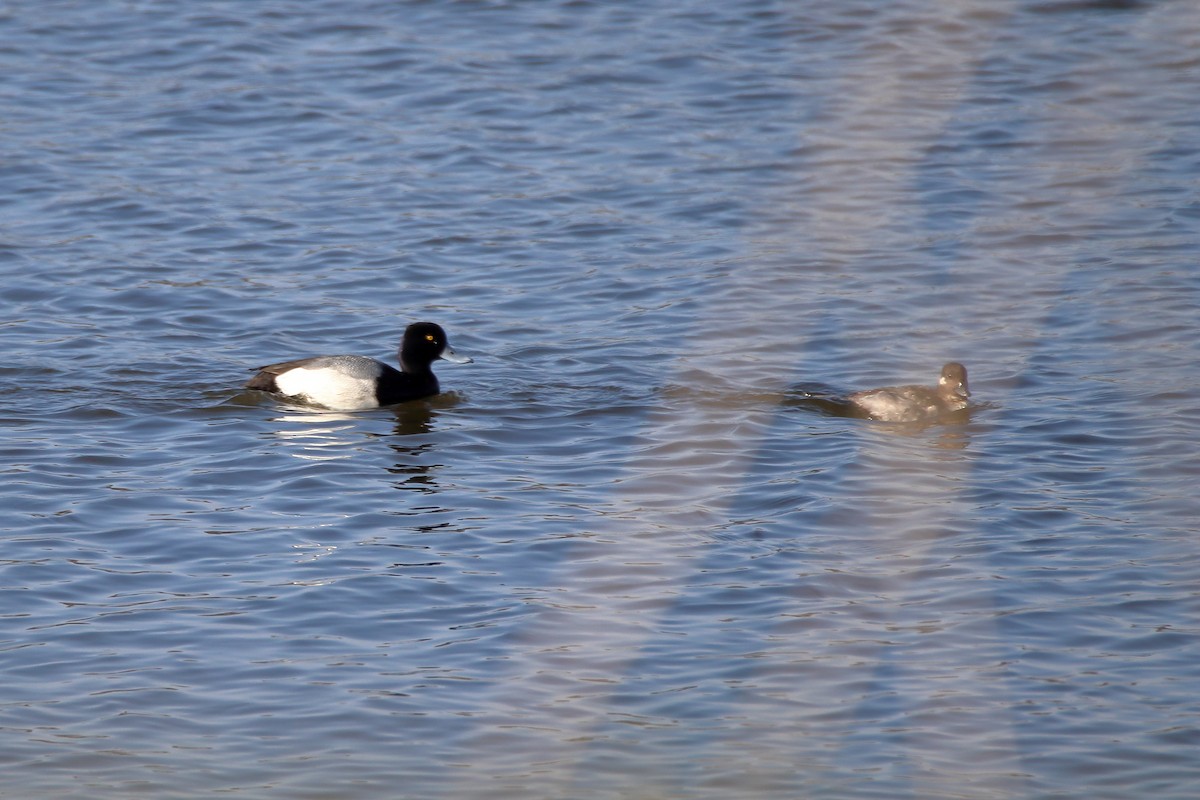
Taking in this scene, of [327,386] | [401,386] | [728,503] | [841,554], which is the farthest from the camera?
[401,386]

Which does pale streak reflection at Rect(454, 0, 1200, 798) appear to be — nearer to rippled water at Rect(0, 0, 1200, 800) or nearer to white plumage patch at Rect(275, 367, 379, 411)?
rippled water at Rect(0, 0, 1200, 800)

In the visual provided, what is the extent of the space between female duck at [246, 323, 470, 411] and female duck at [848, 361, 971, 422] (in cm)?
332

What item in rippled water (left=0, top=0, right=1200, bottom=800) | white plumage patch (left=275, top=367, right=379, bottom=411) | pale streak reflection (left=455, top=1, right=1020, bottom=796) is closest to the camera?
pale streak reflection (left=455, top=1, right=1020, bottom=796)

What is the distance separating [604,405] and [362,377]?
1.98 meters

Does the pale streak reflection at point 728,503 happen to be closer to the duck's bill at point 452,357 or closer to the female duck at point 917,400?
the female duck at point 917,400

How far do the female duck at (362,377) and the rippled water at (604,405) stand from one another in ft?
0.72

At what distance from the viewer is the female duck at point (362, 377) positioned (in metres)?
12.5

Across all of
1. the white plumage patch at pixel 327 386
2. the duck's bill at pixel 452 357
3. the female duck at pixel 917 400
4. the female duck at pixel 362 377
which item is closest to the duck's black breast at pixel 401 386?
the female duck at pixel 362 377

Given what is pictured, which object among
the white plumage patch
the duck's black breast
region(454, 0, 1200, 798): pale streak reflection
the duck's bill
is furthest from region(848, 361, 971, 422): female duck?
the white plumage patch

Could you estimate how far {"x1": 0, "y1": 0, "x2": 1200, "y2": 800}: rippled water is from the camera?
24.5ft

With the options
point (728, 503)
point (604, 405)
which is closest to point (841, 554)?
point (728, 503)

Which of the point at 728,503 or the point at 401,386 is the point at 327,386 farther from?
the point at 728,503

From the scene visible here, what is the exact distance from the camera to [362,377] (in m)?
12.9

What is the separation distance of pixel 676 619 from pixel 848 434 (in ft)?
11.8
